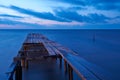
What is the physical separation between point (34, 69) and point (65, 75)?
2080mm

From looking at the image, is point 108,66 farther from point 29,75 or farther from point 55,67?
point 29,75

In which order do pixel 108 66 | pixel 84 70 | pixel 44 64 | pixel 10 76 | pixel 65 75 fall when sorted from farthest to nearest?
1. pixel 108 66
2. pixel 44 64
3. pixel 65 75
4. pixel 10 76
5. pixel 84 70

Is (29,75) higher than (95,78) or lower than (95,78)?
lower

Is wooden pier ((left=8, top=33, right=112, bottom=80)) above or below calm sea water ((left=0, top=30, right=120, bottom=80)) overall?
above

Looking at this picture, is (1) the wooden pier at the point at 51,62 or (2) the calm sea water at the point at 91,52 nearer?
(1) the wooden pier at the point at 51,62

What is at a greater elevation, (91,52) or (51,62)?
(51,62)

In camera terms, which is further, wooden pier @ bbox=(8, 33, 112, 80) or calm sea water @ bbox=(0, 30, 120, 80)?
calm sea water @ bbox=(0, 30, 120, 80)

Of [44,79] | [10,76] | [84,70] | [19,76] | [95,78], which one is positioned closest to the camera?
[95,78]

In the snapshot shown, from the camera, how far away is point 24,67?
46.5 feet

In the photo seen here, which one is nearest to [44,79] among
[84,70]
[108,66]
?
[84,70]

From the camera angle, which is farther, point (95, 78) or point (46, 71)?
point (46, 71)

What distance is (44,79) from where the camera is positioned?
12406 mm

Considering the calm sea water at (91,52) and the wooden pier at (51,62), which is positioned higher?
the wooden pier at (51,62)

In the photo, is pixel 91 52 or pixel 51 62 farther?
pixel 91 52
